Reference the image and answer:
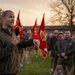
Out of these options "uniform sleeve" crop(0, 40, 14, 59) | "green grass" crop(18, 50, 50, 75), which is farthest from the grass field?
"uniform sleeve" crop(0, 40, 14, 59)

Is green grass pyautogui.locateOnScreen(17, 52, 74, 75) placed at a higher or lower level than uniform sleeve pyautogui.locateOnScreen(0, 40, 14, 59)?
lower

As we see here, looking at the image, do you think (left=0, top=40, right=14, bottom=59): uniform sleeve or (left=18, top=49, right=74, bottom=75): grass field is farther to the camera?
(left=18, top=49, right=74, bottom=75): grass field

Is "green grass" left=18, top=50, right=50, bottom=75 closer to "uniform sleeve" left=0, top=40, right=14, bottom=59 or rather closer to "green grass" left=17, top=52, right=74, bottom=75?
"green grass" left=17, top=52, right=74, bottom=75

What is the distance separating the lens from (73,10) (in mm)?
57219

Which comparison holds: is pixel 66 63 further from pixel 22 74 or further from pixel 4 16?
pixel 4 16

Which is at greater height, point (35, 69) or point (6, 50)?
point (6, 50)

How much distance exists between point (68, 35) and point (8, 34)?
Result: 5934mm

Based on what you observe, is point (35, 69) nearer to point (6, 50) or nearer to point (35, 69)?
point (35, 69)

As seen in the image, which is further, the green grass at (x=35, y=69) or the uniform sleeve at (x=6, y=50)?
the green grass at (x=35, y=69)

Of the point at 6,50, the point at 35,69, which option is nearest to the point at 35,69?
the point at 35,69

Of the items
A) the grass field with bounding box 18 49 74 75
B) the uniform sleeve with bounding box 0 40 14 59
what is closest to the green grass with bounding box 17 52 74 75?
the grass field with bounding box 18 49 74 75

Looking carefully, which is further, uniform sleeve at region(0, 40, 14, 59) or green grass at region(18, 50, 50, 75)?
green grass at region(18, 50, 50, 75)

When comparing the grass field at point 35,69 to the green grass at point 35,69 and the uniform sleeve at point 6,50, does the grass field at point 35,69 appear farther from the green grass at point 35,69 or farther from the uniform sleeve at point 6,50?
the uniform sleeve at point 6,50

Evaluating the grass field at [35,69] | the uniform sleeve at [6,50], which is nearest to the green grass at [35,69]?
the grass field at [35,69]
